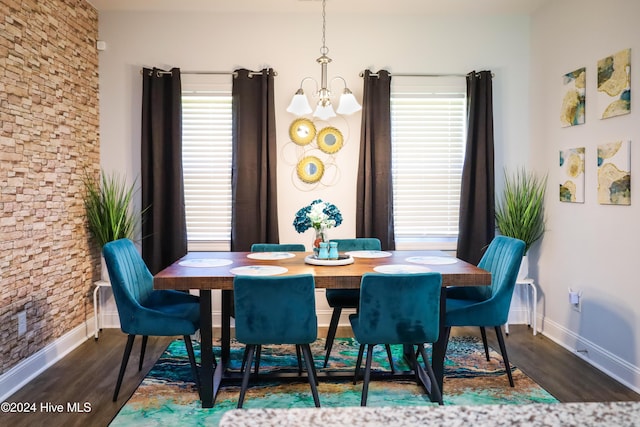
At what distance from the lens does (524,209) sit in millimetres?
3867

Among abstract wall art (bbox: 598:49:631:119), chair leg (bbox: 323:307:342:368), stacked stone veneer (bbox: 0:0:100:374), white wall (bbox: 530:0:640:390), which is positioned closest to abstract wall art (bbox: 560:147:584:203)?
white wall (bbox: 530:0:640:390)

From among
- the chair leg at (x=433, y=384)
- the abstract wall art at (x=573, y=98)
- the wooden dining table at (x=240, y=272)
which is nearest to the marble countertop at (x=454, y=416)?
the wooden dining table at (x=240, y=272)

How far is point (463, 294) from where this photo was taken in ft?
10.7

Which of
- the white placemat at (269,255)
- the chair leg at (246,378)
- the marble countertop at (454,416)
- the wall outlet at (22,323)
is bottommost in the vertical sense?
the chair leg at (246,378)

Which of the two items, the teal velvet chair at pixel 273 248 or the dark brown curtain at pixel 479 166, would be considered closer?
the teal velvet chair at pixel 273 248

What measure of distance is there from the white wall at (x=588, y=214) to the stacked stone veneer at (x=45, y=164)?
395cm

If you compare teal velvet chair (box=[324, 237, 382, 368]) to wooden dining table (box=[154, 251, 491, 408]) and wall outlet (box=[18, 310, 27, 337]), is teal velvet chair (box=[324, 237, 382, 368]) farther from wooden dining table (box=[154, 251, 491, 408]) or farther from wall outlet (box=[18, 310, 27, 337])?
wall outlet (box=[18, 310, 27, 337])

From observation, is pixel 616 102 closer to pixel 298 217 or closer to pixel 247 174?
pixel 298 217

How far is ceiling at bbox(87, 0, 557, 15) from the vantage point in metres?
3.85

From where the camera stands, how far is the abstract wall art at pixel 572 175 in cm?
340

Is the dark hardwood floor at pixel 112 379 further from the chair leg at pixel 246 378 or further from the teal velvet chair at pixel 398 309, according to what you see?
the teal velvet chair at pixel 398 309

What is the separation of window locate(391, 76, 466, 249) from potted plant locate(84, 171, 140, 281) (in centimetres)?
242

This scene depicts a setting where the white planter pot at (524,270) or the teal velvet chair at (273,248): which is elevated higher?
the teal velvet chair at (273,248)

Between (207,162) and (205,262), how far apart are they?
1480 millimetres
